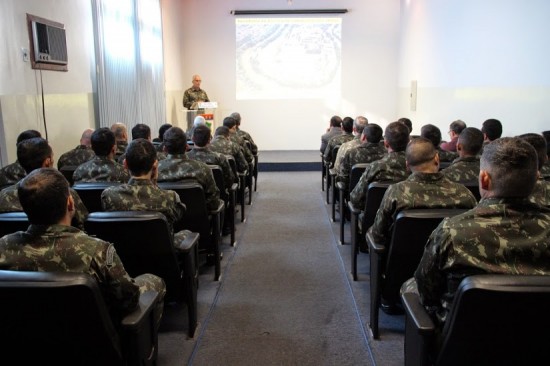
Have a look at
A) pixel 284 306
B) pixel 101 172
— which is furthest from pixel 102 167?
pixel 284 306

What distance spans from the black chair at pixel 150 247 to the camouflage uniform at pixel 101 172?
1004 mm

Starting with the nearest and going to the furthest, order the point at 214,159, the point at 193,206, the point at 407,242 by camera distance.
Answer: the point at 407,242 → the point at 193,206 → the point at 214,159

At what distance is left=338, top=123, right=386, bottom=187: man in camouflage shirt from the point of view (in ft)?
13.7


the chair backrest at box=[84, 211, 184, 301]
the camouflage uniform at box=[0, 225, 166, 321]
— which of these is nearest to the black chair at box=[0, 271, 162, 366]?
the camouflage uniform at box=[0, 225, 166, 321]

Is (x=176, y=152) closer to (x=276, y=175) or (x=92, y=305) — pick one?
(x=92, y=305)

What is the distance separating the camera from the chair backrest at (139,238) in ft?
6.57

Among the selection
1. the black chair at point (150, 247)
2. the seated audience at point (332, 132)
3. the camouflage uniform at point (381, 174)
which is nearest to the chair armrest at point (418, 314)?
the black chair at point (150, 247)

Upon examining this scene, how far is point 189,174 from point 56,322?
75.6 inches

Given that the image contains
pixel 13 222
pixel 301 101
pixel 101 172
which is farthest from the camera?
pixel 301 101

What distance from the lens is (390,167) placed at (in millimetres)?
3166

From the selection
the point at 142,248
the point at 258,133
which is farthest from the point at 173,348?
the point at 258,133

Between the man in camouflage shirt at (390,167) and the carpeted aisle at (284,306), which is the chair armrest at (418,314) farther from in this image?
the man in camouflage shirt at (390,167)

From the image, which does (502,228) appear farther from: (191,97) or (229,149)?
(191,97)

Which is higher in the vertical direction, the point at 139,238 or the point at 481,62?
the point at 481,62
